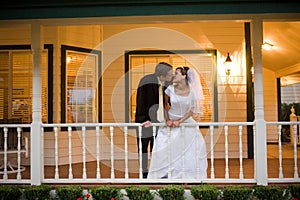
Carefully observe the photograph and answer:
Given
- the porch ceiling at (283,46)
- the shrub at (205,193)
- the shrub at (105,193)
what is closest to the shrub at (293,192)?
the shrub at (205,193)

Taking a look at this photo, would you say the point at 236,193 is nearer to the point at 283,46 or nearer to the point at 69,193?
the point at 69,193

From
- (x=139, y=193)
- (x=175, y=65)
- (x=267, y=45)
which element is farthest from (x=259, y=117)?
(x=267, y=45)

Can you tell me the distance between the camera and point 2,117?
759cm

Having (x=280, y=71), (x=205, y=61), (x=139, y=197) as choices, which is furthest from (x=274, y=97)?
(x=139, y=197)

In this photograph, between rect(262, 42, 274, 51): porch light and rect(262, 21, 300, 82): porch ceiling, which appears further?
rect(262, 42, 274, 51): porch light

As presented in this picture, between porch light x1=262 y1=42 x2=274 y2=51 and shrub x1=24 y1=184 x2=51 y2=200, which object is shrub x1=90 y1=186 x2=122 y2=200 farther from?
porch light x1=262 y1=42 x2=274 y2=51

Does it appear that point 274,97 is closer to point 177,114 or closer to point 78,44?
point 78,44

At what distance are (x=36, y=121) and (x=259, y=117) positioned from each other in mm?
2863

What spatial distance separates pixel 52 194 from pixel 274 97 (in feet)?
30.7

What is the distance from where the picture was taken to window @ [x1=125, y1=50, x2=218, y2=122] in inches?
324

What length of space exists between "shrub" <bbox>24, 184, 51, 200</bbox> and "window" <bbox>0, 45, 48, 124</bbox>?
2.99 m

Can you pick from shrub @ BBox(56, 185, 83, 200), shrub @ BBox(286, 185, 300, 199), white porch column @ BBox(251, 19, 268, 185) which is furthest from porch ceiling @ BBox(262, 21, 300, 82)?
shrub @ BBox(56, 185, 83, 200)

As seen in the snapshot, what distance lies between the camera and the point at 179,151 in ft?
17.2

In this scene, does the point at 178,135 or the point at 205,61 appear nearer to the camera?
the point at 178,135
